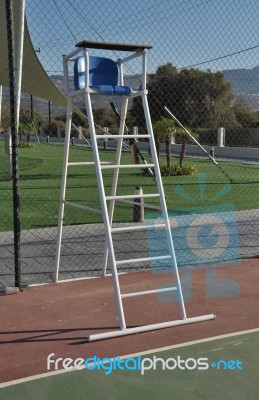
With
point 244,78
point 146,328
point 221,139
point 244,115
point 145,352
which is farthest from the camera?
point 221,139

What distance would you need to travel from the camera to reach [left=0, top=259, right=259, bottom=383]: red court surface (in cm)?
419

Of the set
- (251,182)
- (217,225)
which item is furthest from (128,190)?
(217,225)

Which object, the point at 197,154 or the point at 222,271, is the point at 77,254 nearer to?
the point at 222,271

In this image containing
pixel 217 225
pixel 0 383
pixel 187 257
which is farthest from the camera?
pixel 217 225

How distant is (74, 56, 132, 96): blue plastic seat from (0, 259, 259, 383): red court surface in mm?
2030

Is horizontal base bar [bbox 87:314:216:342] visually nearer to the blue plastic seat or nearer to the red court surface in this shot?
the red court surface

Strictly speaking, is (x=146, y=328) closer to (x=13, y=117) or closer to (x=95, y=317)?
(x=95, y=317)

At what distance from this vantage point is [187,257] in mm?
7152

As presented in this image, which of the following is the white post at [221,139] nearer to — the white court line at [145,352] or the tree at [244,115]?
the tree at [244,115]

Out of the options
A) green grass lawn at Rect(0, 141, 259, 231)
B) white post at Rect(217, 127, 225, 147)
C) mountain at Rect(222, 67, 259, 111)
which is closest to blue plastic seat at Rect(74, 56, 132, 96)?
mountain at Rect(222, 67, 259, 111)

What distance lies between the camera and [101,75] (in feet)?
16.0

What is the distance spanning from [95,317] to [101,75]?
2197 mm

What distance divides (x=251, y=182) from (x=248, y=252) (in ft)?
33.7

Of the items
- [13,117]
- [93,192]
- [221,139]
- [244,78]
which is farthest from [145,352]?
[221,139]
